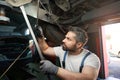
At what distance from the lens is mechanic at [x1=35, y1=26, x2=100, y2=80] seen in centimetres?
159

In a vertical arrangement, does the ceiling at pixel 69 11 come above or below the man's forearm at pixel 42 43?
above

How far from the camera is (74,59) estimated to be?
1.91 metres

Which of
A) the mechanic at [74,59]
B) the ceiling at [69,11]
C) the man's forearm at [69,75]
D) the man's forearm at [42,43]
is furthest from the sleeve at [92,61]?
the ceiling at [69,11]

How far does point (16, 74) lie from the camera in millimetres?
3814

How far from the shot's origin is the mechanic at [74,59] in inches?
62.8

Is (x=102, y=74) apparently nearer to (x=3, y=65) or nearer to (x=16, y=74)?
(x=16, y=74)

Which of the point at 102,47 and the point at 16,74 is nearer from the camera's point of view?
the point at 16,74

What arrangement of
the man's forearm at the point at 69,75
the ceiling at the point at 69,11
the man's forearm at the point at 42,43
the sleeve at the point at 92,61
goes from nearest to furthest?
the man's forearm at the point at 69,75
the sleeve at the point at 92,61
the man's forearm at the point at 42,43
the ceiling at the point at 69,11

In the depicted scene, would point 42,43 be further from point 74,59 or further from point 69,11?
point 69,11

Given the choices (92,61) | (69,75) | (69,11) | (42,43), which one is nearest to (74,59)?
(92,61)

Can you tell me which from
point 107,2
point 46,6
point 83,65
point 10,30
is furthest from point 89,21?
point 10,30

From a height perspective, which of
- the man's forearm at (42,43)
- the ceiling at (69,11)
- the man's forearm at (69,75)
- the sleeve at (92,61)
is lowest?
the man's forearm at (69,75)

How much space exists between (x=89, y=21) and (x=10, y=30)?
1.90 m

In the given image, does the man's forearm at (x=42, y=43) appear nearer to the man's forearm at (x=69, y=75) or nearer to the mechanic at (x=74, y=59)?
the mechanic at (x=74, y=59)
